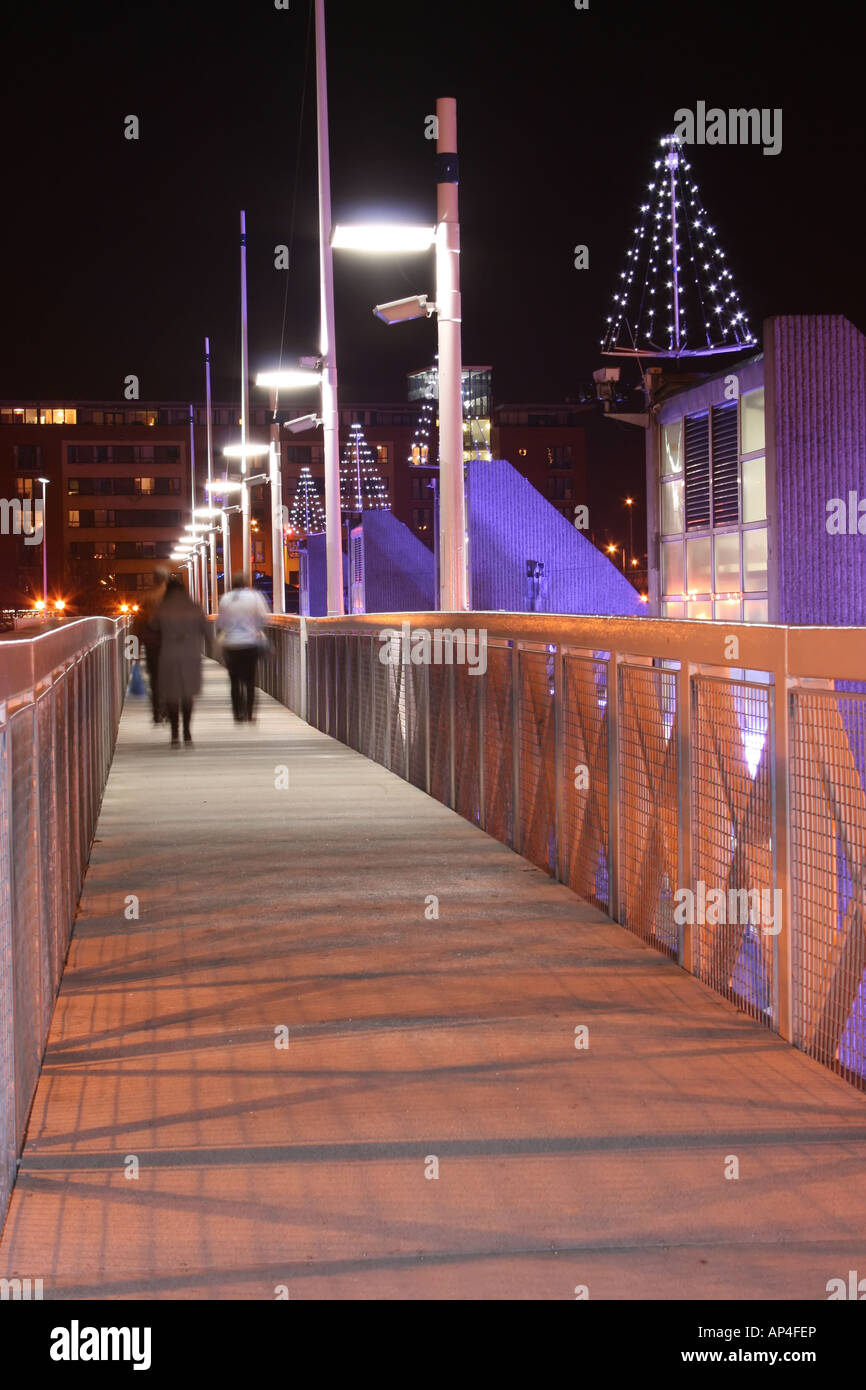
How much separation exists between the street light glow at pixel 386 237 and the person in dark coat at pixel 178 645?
3.88 meters

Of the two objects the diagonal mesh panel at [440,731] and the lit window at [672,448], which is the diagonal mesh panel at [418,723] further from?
the lit window at [672,448]

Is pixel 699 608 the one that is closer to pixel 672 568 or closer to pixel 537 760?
pixel 672 568

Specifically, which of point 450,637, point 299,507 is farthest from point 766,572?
point 299,507

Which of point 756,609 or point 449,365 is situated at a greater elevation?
point 449,365

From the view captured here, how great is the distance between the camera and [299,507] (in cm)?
10856

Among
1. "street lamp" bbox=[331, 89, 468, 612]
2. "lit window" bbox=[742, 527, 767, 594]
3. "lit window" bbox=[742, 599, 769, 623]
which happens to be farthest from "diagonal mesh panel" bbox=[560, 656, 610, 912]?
"lit window" bbox=[742, 527, 767, 594]

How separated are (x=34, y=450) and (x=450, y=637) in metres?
138

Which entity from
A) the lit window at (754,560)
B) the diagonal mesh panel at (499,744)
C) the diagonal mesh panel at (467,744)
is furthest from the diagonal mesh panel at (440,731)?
the lit window at (754,560)

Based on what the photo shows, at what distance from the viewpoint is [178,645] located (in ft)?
61.0

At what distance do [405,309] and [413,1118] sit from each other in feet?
42.2

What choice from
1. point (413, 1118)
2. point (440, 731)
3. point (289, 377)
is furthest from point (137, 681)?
point (413, 1118)

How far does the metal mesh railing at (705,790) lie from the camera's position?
546 centimetres

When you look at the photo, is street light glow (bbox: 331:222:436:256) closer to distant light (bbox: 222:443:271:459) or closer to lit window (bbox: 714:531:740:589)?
lit window (bbox: 714:531:740:589)

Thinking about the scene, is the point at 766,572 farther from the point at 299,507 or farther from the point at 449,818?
the point at 299,507
